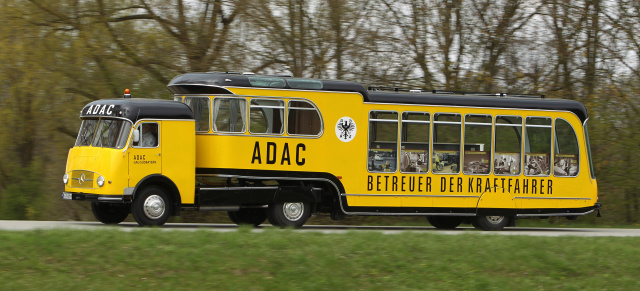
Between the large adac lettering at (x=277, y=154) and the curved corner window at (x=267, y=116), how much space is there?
291mm

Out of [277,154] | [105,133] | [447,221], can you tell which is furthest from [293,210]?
[447,221]

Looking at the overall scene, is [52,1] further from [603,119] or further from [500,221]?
[603,119]

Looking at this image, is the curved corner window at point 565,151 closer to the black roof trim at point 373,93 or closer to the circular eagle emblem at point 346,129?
the black roof trim at point 373,93

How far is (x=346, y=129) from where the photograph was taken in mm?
17422

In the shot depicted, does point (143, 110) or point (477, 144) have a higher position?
point (143, 110)

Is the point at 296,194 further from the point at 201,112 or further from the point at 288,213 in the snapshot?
the point at 201,112

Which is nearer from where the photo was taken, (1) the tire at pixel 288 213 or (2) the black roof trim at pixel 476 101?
(1) the tire at pixel 288 213

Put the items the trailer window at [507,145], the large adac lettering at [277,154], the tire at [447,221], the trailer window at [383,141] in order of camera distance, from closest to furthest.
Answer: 1. the large adac lettering at [277,154]
2. the trailer window at [383,141]
3. the trailer window at [507,145]
4. the tire at [447,221]

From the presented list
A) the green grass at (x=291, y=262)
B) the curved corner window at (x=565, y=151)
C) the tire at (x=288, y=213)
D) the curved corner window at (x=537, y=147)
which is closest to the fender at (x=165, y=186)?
the tire at (x=288, y=213)

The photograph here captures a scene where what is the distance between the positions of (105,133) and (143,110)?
0.84 metres

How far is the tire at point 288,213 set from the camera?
16.9 meters

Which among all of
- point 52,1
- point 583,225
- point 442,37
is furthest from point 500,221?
point 52,1

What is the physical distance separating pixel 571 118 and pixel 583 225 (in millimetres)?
5156

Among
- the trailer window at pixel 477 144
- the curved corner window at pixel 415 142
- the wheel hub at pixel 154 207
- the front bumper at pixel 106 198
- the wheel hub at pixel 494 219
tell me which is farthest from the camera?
the wheel hub at pixel 494 219
